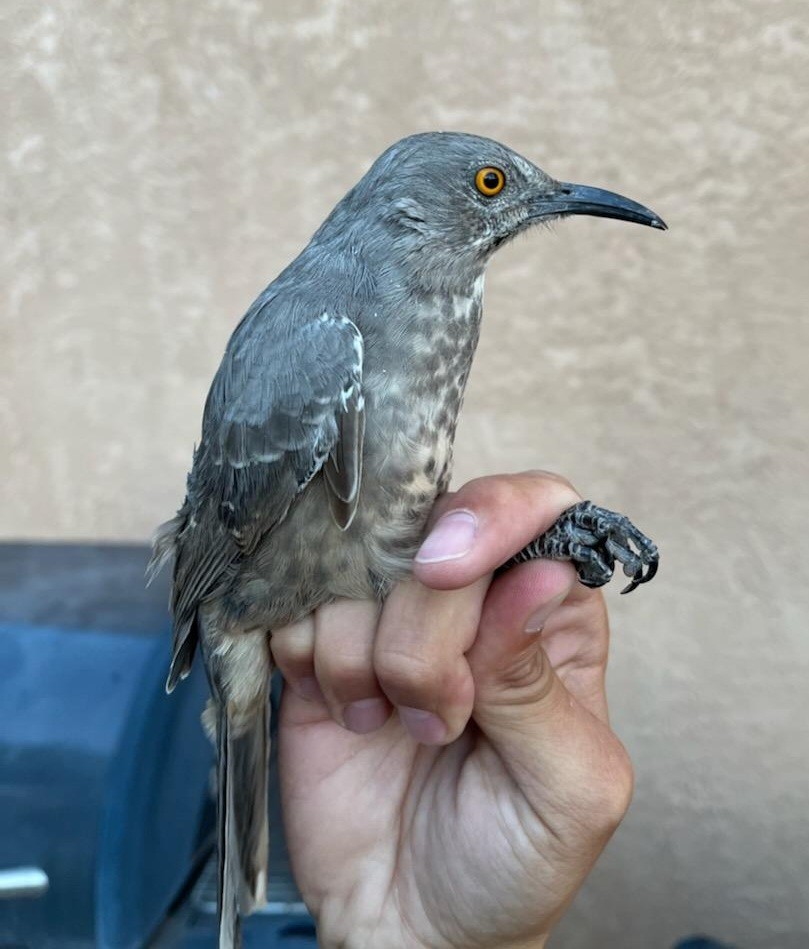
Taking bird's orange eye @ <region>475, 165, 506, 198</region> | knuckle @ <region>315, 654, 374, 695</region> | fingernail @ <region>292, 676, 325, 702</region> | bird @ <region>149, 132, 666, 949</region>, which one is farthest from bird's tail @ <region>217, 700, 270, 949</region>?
bird's orange eye @ <region>475, 165, 506, 198</region>

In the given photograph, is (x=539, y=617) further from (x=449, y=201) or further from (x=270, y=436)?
(x=449, y=201)

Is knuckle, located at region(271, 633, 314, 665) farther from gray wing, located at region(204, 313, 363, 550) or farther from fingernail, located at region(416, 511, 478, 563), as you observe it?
fingernail, located at region(416, 511, 478, 563)

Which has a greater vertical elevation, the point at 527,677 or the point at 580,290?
the point at 580,290

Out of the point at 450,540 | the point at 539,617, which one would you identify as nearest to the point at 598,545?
the point at 539,617

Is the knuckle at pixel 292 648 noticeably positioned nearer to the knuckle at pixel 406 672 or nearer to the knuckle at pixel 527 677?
the knuckle at pixel 406 672

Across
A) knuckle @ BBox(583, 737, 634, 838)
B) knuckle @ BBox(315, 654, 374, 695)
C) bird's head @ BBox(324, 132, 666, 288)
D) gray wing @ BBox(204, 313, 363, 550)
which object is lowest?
knuckle @ BBox(583, 737, 634, 838)
